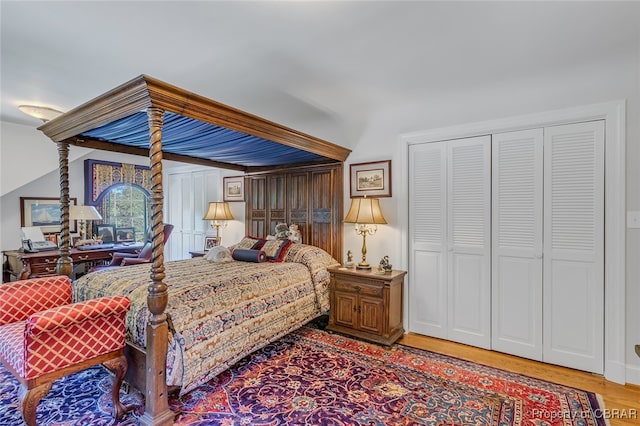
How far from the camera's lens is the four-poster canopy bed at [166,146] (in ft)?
6.36

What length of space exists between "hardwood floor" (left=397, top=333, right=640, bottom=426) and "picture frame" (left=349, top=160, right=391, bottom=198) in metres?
1.69

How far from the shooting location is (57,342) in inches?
70.1

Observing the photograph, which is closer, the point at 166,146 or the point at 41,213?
the point at 166,146

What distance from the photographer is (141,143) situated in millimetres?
3285

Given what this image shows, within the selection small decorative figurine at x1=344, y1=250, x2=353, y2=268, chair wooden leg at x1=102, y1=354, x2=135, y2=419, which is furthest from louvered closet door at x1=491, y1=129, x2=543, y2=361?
chair wooden leg at x1=102, y1=354, x2=135, y2=419

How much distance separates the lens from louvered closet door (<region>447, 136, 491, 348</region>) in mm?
3143

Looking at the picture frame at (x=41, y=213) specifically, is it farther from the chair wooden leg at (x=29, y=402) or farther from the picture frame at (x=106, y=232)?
the chair wooden leg at (x=29, y=402)

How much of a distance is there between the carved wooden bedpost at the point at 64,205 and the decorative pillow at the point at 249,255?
5.36 feet

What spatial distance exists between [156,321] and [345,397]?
56.2 inches

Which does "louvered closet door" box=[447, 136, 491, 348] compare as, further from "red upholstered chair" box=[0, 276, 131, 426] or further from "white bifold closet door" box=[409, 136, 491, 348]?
"red upholstered chair" box=[0, 276, 131, 426]

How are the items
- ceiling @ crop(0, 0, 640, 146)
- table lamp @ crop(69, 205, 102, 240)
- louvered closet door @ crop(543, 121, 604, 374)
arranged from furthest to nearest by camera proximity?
table lamp @ crop(69, 205, 102, 240) < louvered closet door @ crop(543, 121, 604, 374) < ceiling @ crop(0, 0, 640, 146)

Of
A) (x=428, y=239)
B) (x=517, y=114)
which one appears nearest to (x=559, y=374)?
(x=428, y=239)

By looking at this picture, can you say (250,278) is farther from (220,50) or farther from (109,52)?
(109,52)

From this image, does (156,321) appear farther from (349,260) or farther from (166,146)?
(349,260)
